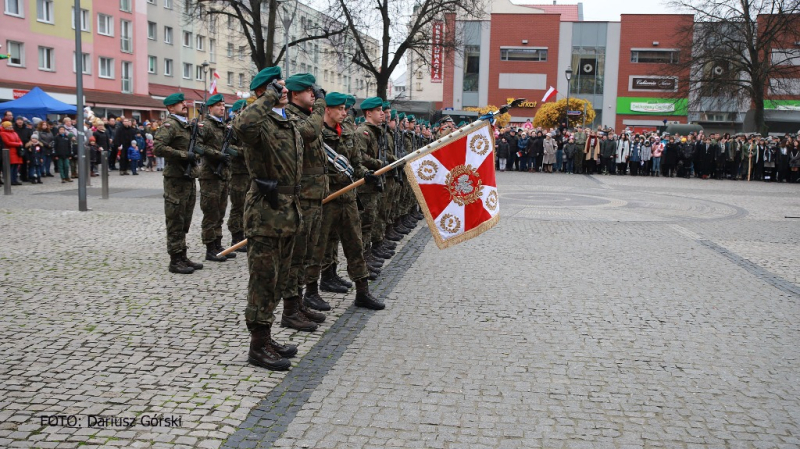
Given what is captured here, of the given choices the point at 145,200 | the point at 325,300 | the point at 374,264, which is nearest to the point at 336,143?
the point at 325,300

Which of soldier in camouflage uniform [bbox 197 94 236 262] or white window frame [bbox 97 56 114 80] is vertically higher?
white window frame [bbox 97 56 114 80]

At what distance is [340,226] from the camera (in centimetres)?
718

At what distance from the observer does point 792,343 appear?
624cm

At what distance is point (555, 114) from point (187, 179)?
4487cm

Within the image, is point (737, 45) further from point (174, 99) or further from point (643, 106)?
point (174, 99)

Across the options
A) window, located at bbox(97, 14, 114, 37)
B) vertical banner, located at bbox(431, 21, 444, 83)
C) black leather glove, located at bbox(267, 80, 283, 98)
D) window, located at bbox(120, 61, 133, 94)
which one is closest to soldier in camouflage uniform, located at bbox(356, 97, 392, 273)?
black leather glove, located at bbox(267, 80, 283, 98)

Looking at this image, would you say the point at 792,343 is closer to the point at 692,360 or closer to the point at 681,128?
the point at 692,360

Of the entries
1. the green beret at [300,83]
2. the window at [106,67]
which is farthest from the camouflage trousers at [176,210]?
the window at [106,67]

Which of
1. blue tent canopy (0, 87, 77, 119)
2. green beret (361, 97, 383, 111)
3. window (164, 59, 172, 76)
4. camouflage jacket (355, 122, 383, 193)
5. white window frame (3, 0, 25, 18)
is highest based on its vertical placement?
white window frame (3, 0, 25, 18)

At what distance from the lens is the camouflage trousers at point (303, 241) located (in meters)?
6.36

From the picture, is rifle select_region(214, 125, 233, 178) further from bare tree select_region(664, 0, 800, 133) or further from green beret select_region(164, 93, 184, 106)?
bare tree select_region(664, 0, 800, 133)

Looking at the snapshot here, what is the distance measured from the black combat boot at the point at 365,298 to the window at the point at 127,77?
166ft

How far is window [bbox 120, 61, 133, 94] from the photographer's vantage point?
174 feet

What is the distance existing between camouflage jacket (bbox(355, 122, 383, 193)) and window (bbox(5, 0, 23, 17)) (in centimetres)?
4090
